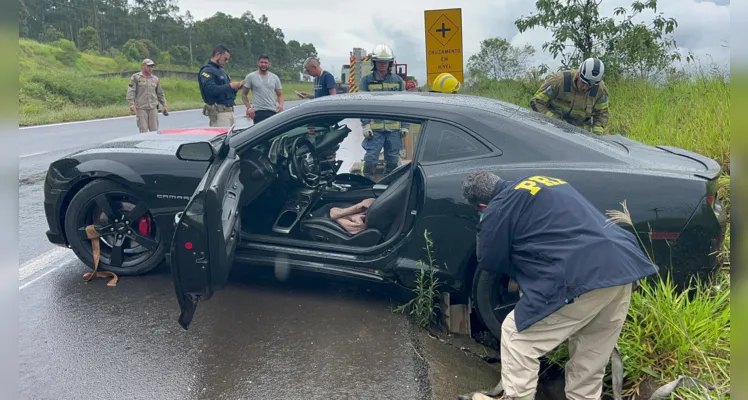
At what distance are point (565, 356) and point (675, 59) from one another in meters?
7.35

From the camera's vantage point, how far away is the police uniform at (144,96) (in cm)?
1057

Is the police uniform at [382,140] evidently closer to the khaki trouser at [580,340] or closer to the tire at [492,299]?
the tire at [492,299]

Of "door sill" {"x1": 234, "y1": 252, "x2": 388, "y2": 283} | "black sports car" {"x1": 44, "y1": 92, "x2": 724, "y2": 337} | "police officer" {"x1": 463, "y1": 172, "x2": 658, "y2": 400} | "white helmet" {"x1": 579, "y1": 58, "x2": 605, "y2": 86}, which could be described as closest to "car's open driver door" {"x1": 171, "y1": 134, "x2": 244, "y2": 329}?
"black sports car" {"x1": 44, "y1": 92, "x2": 724, "y2": 337}

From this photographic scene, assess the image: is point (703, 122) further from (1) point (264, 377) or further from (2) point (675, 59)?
(1) point (264, 377)

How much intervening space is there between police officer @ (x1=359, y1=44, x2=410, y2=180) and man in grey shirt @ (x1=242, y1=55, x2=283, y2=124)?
2059mm

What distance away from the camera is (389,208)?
12.7 feet

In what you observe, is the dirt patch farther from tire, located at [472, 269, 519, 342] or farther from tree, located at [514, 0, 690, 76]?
tree, located at [514, 0, 690, 76]

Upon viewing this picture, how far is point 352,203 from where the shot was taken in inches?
189

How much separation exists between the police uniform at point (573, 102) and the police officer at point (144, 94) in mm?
7313

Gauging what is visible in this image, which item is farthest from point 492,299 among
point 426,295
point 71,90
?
point 71,90

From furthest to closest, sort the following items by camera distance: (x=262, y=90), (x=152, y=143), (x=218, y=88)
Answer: (x=262, y=90) < (x=218, y=88) < (x=152, y=143)

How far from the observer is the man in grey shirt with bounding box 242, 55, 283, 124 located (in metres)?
8.65

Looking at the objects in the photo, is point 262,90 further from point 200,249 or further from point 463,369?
point 463,369

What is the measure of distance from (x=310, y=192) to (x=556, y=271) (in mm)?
2567
